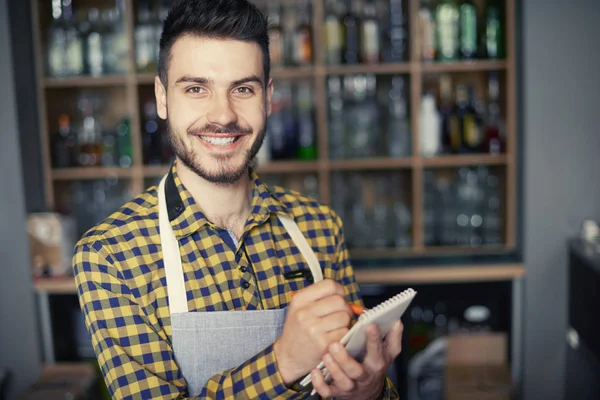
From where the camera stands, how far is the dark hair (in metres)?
1.15

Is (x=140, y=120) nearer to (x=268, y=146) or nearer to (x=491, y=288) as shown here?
(x=268, y=146)

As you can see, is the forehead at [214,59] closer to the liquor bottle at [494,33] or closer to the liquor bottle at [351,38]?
the liquor bottle at [351,38]

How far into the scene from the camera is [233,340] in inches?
46.1

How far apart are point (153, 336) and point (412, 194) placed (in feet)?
6.21

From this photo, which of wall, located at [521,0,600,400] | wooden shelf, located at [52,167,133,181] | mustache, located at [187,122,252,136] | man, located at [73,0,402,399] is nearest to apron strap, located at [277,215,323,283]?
man, located at [73,0,402,399]

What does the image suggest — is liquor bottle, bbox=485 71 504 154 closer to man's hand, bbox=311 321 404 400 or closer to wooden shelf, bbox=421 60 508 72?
wooden shelf, bbox=421 60 508 72

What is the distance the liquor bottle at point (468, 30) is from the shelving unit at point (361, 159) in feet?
0.24

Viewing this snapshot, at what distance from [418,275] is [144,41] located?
159 centimetres

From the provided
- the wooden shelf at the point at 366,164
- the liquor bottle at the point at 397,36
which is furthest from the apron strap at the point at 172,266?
the liquor bottle at the point at 397,36

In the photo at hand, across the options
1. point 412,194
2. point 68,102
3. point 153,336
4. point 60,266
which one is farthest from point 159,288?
point 68,102

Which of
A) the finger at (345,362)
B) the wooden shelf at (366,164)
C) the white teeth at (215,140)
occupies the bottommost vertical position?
the finger at (345,362)

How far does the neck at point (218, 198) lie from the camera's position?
1244 mm

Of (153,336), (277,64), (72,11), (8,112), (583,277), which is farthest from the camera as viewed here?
(72,11)

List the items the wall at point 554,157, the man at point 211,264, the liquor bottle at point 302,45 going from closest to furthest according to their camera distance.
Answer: the man at point 211,264 < the wall at point 554,157 < the liquor bottle at point 302,45
